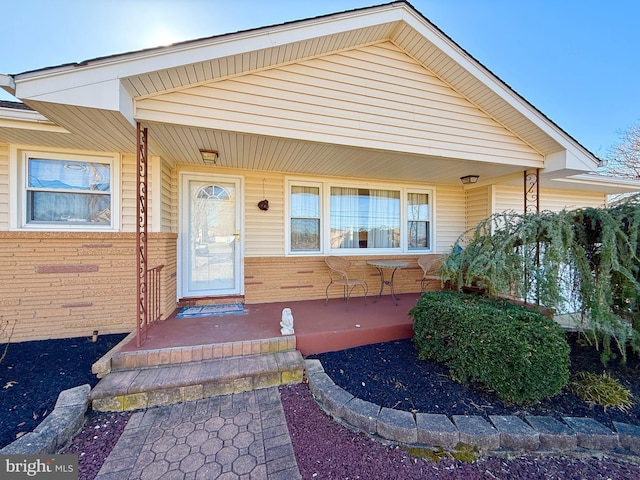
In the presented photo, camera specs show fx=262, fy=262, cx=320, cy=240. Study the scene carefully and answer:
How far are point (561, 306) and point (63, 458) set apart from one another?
14.9 feet

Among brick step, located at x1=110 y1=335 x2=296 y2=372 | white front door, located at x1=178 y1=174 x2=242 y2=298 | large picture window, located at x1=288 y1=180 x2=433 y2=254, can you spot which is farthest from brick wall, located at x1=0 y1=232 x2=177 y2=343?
large picture window, located at x1=288 y1=180 x2=433 y2=254

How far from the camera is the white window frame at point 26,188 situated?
340 cm

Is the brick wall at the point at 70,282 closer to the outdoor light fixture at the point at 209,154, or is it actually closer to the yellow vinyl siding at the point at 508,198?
the outdoor light fixture at the point at 209,154

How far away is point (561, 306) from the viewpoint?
2803mm

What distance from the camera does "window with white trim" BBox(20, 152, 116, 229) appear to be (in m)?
3.51

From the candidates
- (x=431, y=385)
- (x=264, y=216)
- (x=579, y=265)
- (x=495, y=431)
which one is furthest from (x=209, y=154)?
(x=579, y=265)

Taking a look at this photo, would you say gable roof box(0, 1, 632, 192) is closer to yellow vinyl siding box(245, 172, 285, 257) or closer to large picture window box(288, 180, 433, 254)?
yellow vinyl siding box(245, 172, 285, 257)

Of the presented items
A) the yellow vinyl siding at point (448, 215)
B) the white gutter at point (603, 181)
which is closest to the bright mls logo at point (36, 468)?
the yellow vinyl siding at point (448, 215)

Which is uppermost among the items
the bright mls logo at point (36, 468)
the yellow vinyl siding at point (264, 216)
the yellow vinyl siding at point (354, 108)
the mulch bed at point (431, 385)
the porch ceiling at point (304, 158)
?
the yellow vinyl siding at point (354, 108)

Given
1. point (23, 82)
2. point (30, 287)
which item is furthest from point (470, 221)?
point (30, 287)

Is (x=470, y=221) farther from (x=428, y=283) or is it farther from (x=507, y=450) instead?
(x=507, y=450)

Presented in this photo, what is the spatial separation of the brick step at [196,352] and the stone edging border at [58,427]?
347mm

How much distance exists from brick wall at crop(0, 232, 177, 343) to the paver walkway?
1927mm

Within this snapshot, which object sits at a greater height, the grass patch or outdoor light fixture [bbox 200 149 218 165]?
outdoor light fixture [bbox 200 149 218 165]
